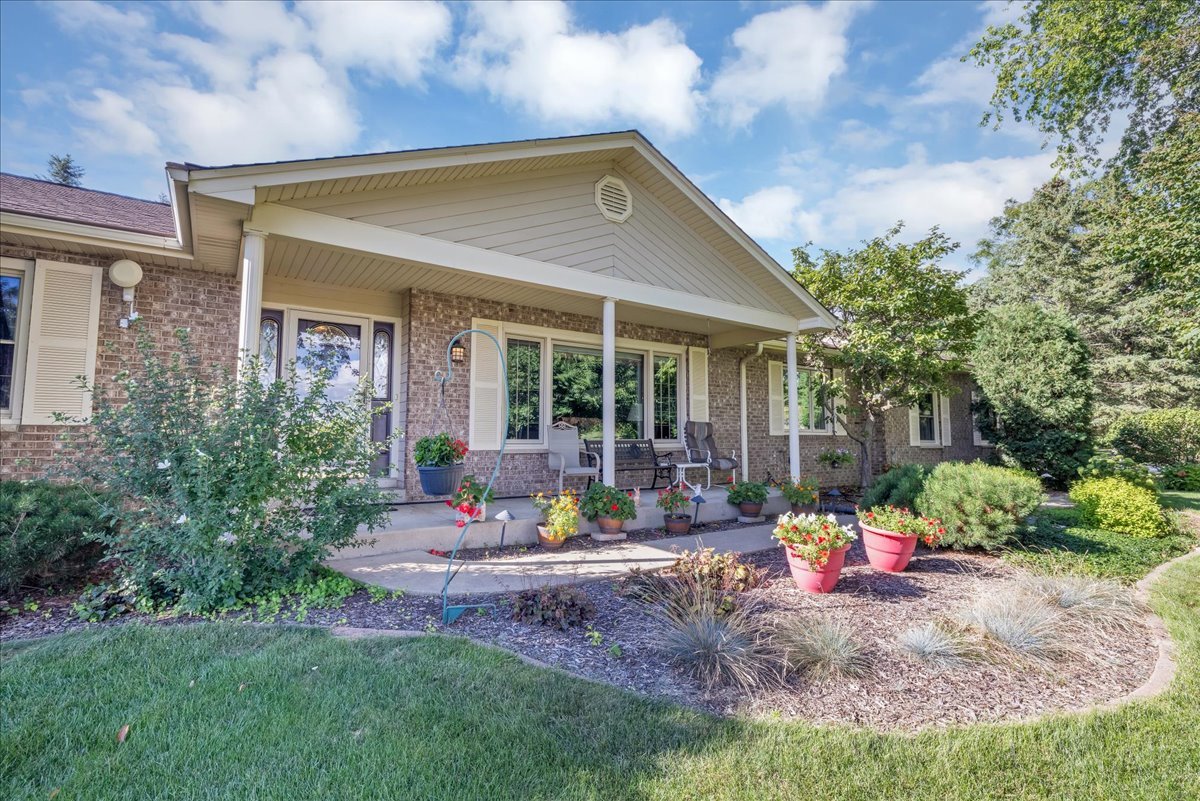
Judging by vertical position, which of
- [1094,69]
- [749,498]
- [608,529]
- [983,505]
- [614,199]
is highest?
[1094,69]

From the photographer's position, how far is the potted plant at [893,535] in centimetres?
484

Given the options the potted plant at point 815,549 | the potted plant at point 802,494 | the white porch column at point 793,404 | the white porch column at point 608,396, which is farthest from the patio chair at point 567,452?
the potted plant at point 815,549

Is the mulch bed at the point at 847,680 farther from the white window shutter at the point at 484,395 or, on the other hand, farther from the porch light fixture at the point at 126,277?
the white window shutter at the point at 484,395

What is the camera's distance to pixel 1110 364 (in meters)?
17.7

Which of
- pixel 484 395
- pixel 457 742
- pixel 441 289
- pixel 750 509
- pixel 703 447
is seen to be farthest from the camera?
pixel 703 447

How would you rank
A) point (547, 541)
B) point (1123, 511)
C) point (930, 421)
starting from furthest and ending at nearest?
1. point (930, 421)
2. point (1123, 511)
3. point (547, 541)

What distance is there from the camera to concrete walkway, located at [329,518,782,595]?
411 cm

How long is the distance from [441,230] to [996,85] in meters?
9.40

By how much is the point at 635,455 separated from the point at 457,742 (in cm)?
608

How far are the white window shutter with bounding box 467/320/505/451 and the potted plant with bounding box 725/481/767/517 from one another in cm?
321

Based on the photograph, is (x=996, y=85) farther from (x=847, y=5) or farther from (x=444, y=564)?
(x=444, y=564)

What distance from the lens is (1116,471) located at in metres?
8.69

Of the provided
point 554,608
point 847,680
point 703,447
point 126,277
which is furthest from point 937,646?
point 126,277

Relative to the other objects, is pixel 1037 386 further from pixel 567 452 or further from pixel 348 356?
pixel 348 356
